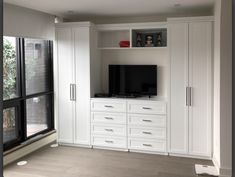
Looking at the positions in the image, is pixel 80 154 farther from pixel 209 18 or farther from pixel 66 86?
pixel 209 18

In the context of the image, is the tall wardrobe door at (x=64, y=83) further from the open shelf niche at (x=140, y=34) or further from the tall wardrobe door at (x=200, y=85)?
the tall wardrobe door at (x=200, y=85)

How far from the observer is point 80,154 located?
15.0ft

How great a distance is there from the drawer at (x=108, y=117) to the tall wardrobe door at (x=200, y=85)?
1.15m

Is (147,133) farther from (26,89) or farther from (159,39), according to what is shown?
(26,89)

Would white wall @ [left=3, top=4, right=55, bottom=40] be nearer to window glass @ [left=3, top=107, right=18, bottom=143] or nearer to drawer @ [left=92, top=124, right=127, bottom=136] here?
window glass @ [left=3, top=107, right=18, bottom=143]

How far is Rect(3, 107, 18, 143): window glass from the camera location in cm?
425

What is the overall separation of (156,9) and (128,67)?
110cm

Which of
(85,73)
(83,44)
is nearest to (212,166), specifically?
(85,73)

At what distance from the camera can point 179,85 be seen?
4.38m

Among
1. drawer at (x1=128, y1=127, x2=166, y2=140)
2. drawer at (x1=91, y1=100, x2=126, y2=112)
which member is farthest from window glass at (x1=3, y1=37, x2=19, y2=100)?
drawer at (x1=128, y1=127, x2=166, y2=140)

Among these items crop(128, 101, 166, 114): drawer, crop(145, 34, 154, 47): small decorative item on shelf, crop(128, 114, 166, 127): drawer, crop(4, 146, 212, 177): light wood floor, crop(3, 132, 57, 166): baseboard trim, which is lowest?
crop(4, 146, 212, 177): light wood floor

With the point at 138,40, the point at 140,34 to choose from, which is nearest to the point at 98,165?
the point at 138,40

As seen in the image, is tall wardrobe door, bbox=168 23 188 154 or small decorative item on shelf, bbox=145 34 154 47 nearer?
tall wardrobe door, bbox=168 23 188 154

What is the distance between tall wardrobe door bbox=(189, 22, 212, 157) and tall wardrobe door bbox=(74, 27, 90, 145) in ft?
5.79
